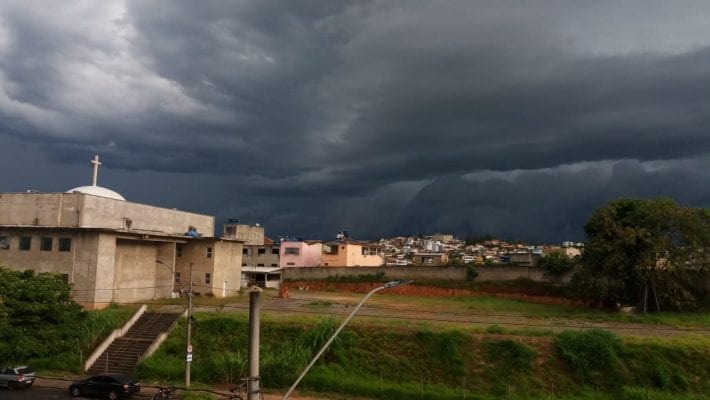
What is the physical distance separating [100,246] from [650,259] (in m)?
51.0

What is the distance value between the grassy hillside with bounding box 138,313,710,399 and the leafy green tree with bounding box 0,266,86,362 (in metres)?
7.54

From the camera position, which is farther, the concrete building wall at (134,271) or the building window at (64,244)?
the concrete building wall at (134,271)

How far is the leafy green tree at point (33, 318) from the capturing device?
37625 mm

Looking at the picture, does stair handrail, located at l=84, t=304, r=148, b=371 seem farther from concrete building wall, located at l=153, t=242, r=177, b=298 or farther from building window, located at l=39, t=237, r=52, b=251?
building window, located at l=39, t=237, r=52, b=251

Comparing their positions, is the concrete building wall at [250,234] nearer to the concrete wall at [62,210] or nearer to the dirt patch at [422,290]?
the dirt patch at [422,290]

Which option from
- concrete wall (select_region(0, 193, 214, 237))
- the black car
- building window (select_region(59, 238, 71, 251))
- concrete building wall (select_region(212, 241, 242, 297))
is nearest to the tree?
concrete building wall (select_region(212, 241, 242, 297))

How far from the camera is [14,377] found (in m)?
33.2

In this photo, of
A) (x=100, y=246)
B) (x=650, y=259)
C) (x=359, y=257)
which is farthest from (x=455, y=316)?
(x=359, y=257)

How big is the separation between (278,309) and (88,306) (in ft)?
53.1

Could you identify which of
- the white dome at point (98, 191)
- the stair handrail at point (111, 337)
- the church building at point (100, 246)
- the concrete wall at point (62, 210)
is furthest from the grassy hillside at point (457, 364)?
the white dome at point (98, 191)

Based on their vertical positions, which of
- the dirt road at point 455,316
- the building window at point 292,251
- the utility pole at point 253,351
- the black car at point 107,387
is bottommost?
the black car at point 107,387

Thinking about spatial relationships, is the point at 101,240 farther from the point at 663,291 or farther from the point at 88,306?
the point at 663,291

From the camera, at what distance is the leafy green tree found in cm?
3762

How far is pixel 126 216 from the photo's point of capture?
176ft
